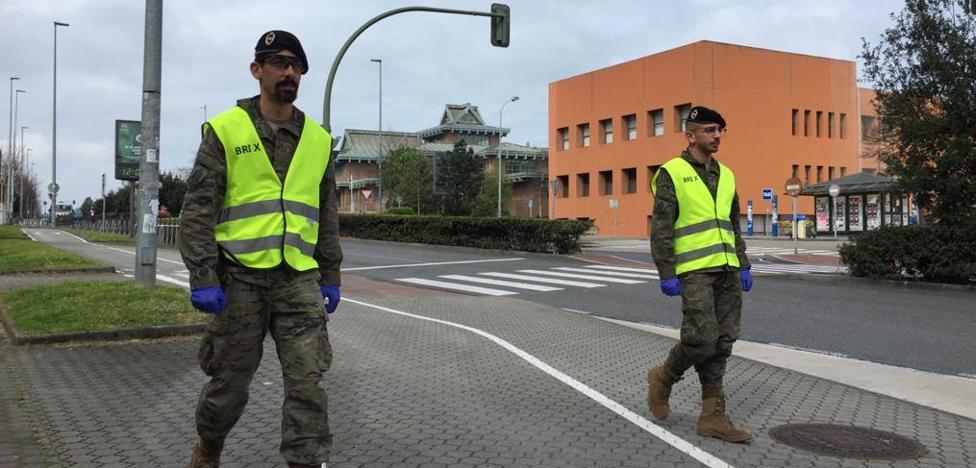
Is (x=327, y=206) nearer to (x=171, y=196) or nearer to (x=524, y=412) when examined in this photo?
(x=524, y=412)

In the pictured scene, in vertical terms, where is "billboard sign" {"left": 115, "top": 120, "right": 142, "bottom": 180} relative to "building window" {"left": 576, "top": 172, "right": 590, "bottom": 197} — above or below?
below

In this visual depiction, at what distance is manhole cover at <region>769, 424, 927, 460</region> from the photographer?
433 centimetres

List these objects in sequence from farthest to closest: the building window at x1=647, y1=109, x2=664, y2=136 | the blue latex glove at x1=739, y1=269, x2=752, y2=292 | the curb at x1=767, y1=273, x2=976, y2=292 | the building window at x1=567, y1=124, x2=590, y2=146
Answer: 1. the building window at x1=567, y1=124, x2=590, y2=146
2. the building window at x1=647, y1=109, x2=664, y2=136
3. the curb at x1=767, y1=273, x2=976, y2=292
4. the blue latex glove at x1=739, y1=269, x2=752, y2=292

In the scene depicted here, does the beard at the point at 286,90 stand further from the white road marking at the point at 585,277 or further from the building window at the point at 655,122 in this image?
the building window at the point at 655,122

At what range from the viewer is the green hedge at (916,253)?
14.5 metres

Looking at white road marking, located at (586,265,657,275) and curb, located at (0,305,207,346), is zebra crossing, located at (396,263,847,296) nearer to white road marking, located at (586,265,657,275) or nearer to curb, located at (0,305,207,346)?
white road marking, located at (586,265,657,275)

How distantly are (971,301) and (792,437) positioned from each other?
32.7 feet

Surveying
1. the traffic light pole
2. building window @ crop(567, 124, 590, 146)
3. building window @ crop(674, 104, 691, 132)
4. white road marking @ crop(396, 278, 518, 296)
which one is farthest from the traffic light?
building window @ crop(567, 124, 590, 146)

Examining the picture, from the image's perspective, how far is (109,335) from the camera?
7434 mm

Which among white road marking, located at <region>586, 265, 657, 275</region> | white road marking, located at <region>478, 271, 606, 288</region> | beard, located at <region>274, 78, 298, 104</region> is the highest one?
beard, located at <region>274, 78, 298, 104</region>

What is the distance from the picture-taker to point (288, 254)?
10.7 ft

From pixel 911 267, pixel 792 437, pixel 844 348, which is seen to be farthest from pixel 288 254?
pixel 911 267

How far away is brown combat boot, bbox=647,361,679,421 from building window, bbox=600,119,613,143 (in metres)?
49.9

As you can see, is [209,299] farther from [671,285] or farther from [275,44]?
[671,285]
